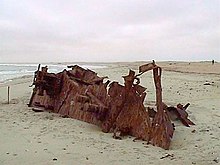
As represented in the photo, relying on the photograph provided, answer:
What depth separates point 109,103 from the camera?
7453 mm

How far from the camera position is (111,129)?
7.14 meters

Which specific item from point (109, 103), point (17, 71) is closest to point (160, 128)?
point (109, 103)

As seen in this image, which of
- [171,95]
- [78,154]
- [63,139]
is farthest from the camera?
[171,95]

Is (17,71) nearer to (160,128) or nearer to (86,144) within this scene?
(86,144)

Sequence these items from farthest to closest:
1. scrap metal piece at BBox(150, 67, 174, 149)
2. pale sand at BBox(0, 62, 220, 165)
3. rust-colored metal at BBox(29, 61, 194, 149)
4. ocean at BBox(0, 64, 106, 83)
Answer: ocean at BBox(0, 64, 106, 83)
rust-colored metal at BBox(29, 61, 194, 149)
scrap metal piece at BBox(150, 67, 174, 149)
pale sand at BBox(0, 62, 220, 165)

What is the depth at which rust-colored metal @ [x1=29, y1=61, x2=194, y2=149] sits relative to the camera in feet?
20.7

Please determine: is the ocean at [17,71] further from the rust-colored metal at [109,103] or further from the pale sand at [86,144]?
the pale sand at [86,144]

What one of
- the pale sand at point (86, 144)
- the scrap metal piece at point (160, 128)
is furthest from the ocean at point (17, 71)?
the scrap metal piece at point (160, 128)

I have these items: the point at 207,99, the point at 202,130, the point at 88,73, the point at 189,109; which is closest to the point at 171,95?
the point at 207,99

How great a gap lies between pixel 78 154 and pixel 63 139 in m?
1.04

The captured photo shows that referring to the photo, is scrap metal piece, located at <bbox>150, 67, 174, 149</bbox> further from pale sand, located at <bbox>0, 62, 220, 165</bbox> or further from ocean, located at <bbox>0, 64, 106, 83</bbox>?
ocean, located at <bbox>0, 64, 106, 83</bbox>

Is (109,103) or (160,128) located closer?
(160,128)

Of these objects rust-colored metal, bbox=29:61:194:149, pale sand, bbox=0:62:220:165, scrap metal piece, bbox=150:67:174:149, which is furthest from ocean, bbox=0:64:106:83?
scrap metal piece, bbox=150:67:174:149

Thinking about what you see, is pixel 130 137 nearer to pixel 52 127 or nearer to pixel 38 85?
pixel 52 127
